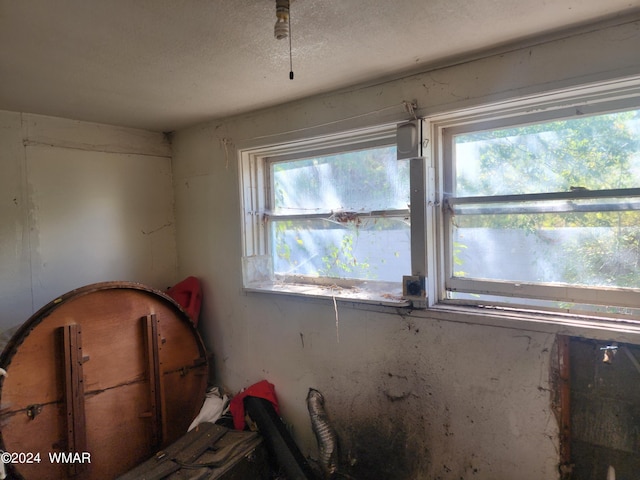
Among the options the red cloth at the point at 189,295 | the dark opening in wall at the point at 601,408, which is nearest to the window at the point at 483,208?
the dark opening in wall at the point at 601,408

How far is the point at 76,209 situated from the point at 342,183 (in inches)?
69.6

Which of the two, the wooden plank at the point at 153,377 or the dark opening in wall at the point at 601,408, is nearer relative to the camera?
the dark opening in wall at the point at 601,408

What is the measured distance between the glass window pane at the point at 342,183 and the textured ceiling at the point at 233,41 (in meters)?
0.43

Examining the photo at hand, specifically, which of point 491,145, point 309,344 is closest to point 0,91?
point 309,344

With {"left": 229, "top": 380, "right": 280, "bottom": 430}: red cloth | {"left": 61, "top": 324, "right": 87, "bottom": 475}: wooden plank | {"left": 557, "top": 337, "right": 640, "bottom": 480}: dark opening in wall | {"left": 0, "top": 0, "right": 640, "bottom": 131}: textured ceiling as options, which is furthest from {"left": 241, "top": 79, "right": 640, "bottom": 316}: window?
{"left": 61, "top": 324, "right": 87, "bottom": 475}: wooden plank

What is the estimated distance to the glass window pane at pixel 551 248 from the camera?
145 cm

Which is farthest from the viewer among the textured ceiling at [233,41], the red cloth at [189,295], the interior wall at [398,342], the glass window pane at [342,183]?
the red cloth at [189,295]

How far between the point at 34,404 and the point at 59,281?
891 millimetres

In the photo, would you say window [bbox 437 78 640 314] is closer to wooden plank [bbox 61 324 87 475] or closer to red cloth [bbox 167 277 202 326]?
red cloth [bbox 167 277 202 326]

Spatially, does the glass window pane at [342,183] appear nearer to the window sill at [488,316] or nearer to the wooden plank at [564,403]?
the window sill at [488,316]

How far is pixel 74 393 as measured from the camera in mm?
1812

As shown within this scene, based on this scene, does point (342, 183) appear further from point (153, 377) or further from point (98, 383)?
point (98, 383)

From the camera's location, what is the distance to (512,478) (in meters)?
1.57

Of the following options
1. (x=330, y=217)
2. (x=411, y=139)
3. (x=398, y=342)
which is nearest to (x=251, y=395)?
(x=398, y=342)
